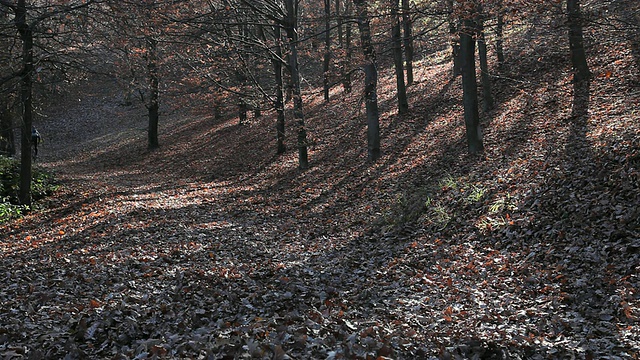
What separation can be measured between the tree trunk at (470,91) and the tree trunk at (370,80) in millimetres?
2593

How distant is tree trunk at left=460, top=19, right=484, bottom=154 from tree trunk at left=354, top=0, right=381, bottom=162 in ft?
8.51

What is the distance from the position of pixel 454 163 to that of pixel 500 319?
8.20 meters

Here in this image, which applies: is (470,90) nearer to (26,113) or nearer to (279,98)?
(279,98)

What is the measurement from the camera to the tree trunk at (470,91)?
12.8 m

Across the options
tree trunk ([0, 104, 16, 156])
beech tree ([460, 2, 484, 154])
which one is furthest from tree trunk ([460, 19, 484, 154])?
tree trunk ([0, 104, 16, 156])

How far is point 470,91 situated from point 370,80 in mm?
3727

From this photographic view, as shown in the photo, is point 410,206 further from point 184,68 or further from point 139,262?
point 184,68

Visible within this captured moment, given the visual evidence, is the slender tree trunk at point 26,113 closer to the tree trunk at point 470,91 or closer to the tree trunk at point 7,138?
the tree trunk at point 7,138

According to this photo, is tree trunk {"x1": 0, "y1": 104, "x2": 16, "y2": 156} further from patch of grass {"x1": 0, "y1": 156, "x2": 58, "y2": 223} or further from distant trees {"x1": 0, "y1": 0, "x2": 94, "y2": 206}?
distant trees {"x1": 0, "y1": 0, "x2": 94, "y2": 206}

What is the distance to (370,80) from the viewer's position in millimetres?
15930

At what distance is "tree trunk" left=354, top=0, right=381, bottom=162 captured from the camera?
47.4 ft

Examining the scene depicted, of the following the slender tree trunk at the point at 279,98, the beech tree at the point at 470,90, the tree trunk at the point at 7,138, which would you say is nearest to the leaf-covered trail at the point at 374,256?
Result: the beech tree at the point at 470,90

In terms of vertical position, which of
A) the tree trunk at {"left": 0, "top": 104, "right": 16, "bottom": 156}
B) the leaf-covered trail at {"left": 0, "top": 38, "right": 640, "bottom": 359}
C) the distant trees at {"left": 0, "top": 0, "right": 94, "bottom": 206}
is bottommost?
the leaf-covered trail at {"left": 0, "top": 38, "right": 640, "bottom": 359}

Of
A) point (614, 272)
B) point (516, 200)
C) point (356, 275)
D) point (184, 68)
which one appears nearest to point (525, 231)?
point (516, 200)
